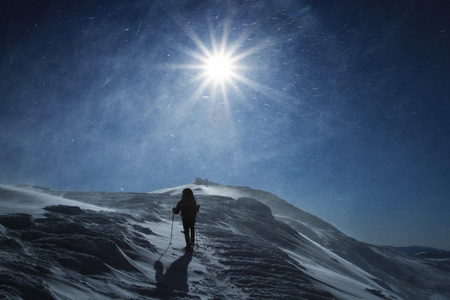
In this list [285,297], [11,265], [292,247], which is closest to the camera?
[11,265]

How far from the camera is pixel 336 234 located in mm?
92562

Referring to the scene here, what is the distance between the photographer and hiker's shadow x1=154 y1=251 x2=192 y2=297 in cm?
577

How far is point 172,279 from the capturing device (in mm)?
6711

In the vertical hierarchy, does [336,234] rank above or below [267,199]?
below

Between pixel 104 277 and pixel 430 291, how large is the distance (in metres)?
94.9

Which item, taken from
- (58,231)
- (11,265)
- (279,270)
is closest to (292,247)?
(279,270)

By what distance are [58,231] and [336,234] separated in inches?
3932

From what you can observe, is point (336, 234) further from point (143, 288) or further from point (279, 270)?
point (143, 288)

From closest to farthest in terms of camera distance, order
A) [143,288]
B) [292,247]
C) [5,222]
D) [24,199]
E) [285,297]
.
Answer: [143,288]
[285,297]
[5,222]
[24,199]
[292,247]

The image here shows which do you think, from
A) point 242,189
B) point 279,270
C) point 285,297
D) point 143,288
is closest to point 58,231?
point 143,288

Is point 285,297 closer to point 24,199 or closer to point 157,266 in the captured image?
point 157,266

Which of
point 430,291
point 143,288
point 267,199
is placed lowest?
point 430,291

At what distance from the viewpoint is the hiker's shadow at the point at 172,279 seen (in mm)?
5773

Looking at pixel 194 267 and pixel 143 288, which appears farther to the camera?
pixel 194 267
